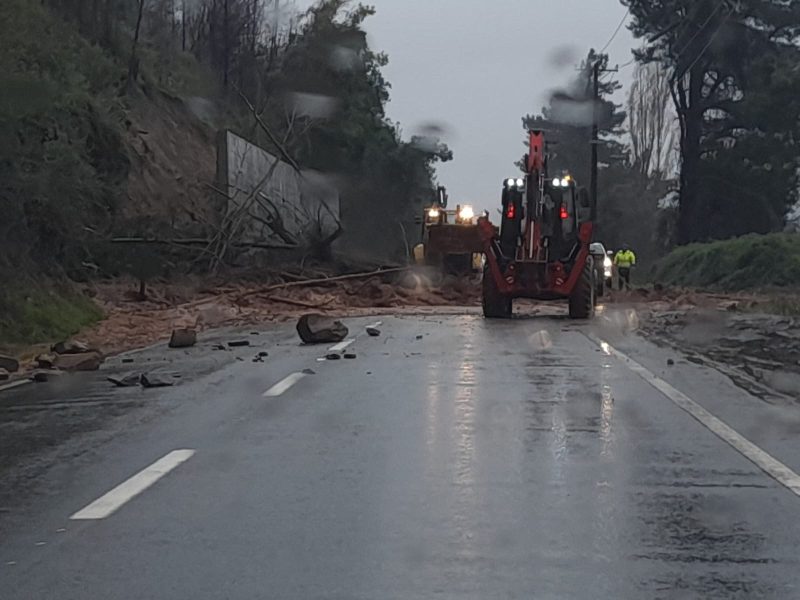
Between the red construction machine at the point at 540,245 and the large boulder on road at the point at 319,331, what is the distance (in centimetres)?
674

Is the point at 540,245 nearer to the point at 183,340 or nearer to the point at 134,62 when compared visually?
the point at 183,340

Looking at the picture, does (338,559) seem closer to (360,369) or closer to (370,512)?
(370,512)

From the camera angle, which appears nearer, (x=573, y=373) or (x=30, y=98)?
(x=573, y=373)

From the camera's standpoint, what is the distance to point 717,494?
8.27m

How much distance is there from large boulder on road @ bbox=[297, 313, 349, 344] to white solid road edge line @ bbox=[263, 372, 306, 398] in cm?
525

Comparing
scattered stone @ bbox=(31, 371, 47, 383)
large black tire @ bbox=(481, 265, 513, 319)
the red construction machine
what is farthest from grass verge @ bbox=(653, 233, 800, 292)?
scattered stone @ bbox=(31, 371, 47, 383)

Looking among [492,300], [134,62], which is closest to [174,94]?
[134,62]

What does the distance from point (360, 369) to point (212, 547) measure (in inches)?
362

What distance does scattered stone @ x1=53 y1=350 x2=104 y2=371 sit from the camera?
16859 millimetres

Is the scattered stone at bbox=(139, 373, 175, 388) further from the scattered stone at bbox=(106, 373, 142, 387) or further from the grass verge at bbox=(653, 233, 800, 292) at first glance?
the grass verge at bbox=(653, 233, 800, 292)

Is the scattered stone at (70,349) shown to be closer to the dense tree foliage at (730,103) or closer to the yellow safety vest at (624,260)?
the yellow safety vest at (624,260)

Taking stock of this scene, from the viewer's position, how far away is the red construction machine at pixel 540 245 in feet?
89.7

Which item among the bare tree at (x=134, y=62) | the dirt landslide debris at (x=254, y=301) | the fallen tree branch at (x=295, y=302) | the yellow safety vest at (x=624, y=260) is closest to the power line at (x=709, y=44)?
the yellow safety vest at (x=624, y=260)

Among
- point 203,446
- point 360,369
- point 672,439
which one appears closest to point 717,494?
point 672,439
